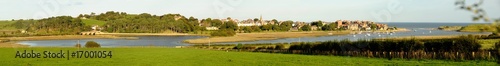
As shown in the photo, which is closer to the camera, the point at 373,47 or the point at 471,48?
the point at 471,48

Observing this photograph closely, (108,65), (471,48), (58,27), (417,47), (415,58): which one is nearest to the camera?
(108,65)

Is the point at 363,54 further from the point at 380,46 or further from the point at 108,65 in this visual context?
the point at 108,65

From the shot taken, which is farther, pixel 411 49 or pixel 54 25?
pixel 54 25

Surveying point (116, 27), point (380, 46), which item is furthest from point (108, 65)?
point (116, 27)

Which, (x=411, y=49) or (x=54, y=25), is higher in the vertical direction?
(x=54, y=25)

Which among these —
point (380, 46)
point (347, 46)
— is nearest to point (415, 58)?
point (380, 46)

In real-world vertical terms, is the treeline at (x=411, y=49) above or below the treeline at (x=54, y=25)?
below

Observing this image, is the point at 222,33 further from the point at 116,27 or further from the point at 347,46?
the point at 347,46

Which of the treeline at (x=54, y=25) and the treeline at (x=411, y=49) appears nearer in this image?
the treeline at (x=411, y=49)

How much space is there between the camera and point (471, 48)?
43.2 metres

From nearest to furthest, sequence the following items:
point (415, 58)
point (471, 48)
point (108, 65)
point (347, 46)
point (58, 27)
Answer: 1. point (108, 65)
2. point (415, 58)
3. point (471, 48)
4. point (347, 46)
5. point (58, 27)

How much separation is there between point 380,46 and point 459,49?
843 centimetres

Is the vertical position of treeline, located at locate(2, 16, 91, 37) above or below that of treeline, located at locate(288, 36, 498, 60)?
above

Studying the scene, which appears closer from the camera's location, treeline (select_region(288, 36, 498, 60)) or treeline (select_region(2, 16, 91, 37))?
treeline (select_region(288, 36, 498, 60))
